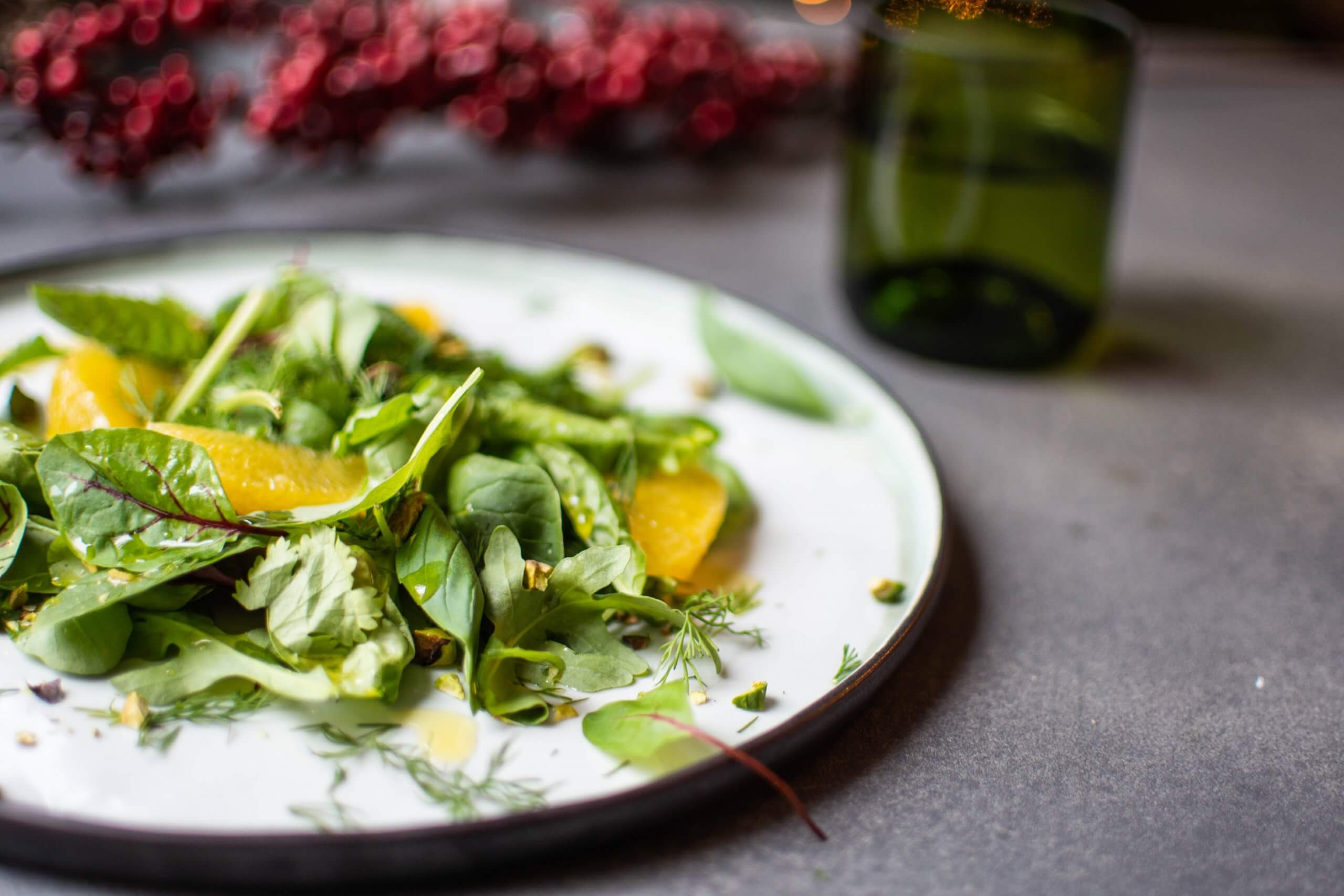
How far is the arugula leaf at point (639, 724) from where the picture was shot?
0.71m

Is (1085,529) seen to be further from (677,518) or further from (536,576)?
(536,576)

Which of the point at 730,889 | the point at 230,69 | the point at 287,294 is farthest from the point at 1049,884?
the point at 230,69

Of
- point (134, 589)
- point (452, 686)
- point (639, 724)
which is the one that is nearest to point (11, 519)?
point (134, 589)

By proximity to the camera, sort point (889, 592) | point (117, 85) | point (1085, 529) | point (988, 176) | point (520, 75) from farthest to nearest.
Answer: point (520, 75), point (117, 85), point (988, 176), point (1085, 529), point (889, 592)

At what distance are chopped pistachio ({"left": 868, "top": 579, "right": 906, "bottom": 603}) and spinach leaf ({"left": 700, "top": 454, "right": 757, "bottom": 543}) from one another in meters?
0.15

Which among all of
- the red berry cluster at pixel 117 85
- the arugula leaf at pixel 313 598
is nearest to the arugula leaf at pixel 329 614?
the arugula leaf at pixel 313 598

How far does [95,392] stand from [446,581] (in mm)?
383

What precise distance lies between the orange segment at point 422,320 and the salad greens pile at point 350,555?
0.19 m

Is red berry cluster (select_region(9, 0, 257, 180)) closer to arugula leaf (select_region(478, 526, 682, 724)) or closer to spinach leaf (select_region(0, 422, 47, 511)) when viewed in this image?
spinach leaf (select_region(0, 422, 47, 511))

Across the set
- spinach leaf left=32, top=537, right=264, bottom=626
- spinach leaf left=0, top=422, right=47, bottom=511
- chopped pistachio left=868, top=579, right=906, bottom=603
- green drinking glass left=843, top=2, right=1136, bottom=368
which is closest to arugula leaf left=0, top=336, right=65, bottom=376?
spinach leaf left=0, top=422, right=47, bottom=511

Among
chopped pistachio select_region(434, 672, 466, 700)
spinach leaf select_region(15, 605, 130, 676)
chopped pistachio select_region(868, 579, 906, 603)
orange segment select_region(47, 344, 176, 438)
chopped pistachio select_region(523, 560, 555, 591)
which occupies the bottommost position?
chopped pistachio select_region(868, 579, 906, 603)

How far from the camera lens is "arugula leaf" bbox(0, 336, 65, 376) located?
3.19 ft

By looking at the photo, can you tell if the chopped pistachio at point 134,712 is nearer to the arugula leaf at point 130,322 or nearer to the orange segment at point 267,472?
the orange segment at point 267,472

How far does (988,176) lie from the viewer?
1315 mm
